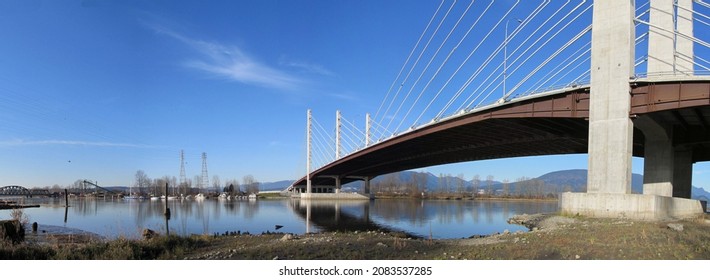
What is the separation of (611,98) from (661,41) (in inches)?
380

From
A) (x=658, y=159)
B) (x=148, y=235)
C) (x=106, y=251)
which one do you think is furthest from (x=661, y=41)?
(x=106, y=251)

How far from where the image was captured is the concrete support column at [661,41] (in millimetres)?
33688

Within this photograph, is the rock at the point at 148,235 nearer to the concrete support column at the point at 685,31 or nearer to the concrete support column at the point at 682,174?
the concrete support column at the point at 685,31

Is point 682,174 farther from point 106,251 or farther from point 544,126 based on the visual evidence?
point 106,251

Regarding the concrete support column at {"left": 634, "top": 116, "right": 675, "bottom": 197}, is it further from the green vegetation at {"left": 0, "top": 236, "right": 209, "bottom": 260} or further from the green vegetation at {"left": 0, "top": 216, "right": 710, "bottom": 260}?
the green vegetation at {"left": 0, "top": 236, "right": 209, "bottom": 260}

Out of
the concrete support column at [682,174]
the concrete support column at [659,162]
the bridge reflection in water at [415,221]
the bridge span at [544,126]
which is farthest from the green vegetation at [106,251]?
the concrete support column at [682,174]

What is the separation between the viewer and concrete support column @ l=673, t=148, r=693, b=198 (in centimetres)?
4453

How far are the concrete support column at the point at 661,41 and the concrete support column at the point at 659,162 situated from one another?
4.98m

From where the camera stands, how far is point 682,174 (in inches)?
1783

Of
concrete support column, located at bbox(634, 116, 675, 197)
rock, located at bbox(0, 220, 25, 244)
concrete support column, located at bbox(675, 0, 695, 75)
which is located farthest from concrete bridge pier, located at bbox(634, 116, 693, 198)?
rock, located at bbox(0, 220, 25, 244)

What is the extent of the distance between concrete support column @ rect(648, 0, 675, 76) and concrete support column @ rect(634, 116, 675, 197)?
4.98 meters

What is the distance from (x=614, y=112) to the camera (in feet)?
95.6

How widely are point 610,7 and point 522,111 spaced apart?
10.9 m
